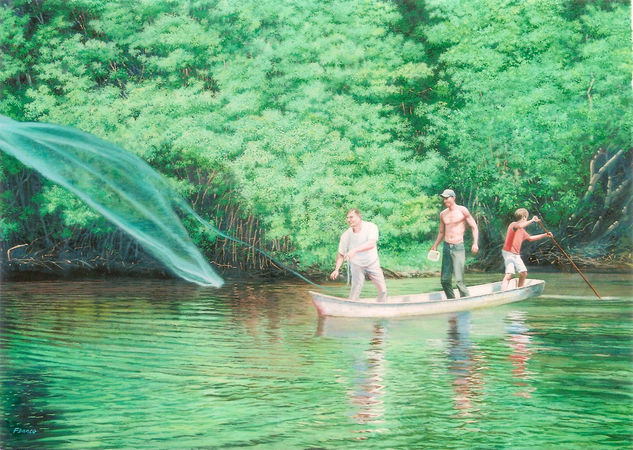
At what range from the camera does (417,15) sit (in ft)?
97.1

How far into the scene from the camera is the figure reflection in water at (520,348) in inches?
366

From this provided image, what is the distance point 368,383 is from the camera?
9.38m

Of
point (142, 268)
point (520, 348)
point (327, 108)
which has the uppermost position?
point (327, 108)

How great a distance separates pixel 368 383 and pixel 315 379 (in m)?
0.53

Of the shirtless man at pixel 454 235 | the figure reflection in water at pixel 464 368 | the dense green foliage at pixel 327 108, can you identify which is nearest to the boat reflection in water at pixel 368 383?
the figure reflection in water at pixel 464 368

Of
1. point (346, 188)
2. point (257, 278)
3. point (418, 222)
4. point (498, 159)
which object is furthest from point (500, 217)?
point (257, 278)

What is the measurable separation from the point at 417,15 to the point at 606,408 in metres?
22.3

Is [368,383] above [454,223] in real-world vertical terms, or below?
below
